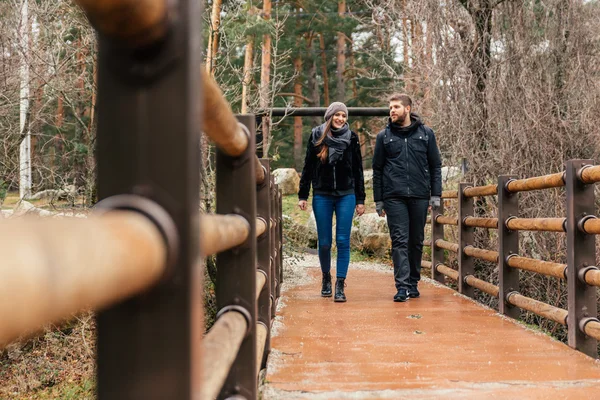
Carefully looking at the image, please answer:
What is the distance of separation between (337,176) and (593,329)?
2.44 m

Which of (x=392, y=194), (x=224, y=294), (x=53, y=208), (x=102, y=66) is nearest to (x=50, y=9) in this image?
(x=53, y=208)

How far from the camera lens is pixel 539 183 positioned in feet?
13.2

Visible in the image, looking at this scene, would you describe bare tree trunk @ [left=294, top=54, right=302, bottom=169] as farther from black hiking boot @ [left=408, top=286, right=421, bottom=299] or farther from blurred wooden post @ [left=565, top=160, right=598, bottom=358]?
blurred wooden post @ [left=565, top=160, right=598, bottom=358]

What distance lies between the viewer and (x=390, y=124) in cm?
529

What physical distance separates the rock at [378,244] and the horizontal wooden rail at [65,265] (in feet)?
32.7

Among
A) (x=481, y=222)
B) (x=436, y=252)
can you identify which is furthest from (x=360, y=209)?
(x=436, y=252)

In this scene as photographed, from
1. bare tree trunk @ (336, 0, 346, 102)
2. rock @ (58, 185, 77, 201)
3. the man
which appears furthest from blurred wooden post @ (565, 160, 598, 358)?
bare tree trunk @ (336, 0, 346, 102)

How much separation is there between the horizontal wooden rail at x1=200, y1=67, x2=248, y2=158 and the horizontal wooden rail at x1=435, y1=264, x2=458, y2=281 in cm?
481

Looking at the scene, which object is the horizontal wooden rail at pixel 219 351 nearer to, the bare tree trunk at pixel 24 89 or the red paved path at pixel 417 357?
the red paved path at pixel 417 357

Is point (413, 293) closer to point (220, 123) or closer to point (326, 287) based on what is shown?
point (326, 287)

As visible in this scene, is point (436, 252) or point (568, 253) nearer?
point (568, 253)

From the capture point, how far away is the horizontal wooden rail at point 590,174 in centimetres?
330

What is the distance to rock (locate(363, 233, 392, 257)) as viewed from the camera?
34.4 ft

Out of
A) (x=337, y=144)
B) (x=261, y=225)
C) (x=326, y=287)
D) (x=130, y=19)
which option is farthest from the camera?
(x=326, y=287)
